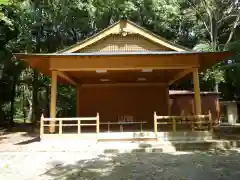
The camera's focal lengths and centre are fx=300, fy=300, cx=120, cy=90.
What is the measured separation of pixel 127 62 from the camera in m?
14.3

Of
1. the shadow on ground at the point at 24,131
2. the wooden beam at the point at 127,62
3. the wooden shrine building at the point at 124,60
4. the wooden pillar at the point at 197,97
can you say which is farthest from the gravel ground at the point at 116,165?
the shadow on ground at the point at 24,131

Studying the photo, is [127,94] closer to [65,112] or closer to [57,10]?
[57,10]

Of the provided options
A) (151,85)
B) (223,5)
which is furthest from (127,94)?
(223,5)

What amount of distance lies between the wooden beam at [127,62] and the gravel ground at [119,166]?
15.6ft

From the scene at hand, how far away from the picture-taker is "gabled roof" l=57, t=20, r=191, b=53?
48.4 feet

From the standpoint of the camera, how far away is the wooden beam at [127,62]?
46.6 feet

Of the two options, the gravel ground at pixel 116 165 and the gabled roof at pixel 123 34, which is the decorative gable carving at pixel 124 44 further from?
the gravel ground at pixel 116 165

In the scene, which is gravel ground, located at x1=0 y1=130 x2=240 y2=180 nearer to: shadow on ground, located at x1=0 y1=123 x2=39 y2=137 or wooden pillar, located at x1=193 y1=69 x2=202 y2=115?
wooden pillar, located at x1=193 y1=69 x2=202 y2=115

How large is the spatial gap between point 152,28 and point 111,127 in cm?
1170

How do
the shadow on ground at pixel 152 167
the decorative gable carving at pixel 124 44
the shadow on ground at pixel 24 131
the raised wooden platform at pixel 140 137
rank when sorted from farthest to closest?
the shadow on ground at pixel 24 131
the decorative gable carving at pixel 124 44
the raised wooden platform at pixel 140 137
the shadow on ground at pixel 152 167

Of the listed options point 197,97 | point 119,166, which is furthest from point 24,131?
point 119,166

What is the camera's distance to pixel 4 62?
80.0 feet

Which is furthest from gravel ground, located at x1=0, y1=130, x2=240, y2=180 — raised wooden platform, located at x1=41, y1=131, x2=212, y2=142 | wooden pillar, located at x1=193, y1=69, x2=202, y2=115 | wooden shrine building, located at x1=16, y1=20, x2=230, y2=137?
wooden pillar, located at x1=193, y1=69, x2=202, y2=115

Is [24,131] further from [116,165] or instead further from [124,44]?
[116,165]
